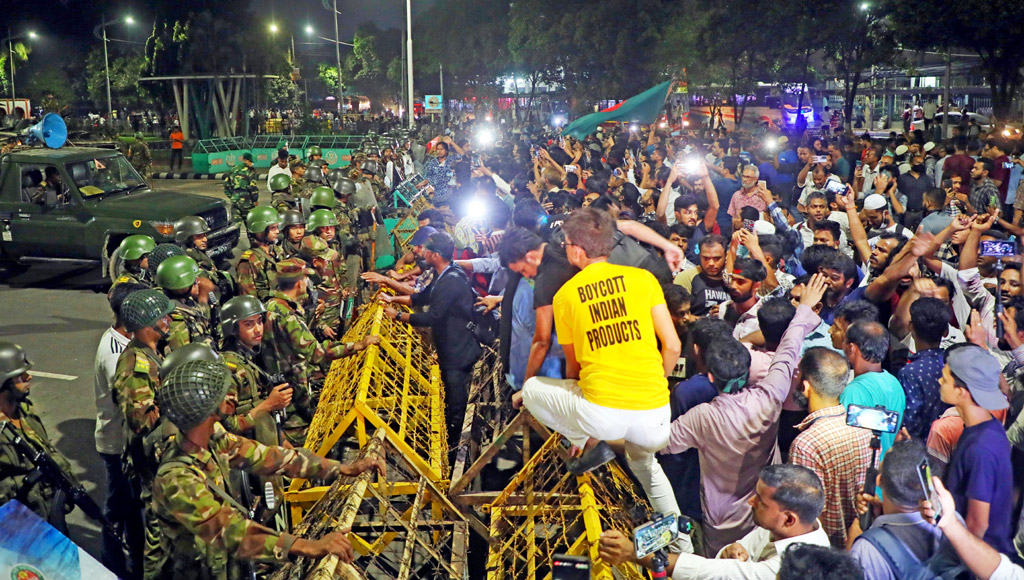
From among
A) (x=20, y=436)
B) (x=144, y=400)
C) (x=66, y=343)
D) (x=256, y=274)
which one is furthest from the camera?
(x=66, y=343)

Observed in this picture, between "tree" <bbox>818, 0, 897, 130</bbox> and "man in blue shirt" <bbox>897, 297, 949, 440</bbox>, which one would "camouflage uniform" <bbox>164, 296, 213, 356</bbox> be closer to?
"man in blue shirt" <bbox>897, 297, 949, 440</bbox>

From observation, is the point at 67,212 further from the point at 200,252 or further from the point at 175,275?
the point at 175,275

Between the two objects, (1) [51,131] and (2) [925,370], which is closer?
(2) [925,370]

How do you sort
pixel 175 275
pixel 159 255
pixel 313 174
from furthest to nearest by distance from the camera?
1. pixel 313 174
2. pixel 159 255
3. pixel 175 275

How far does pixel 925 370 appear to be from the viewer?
4.73m

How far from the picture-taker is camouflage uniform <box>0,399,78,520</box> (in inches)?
176

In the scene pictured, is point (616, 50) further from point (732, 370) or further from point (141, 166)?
point (732, 370)

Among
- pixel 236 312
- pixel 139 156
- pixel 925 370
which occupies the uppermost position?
pixel 139 156

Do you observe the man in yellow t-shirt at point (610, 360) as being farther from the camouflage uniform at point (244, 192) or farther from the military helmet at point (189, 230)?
the camouflage uniform at point (244, 192)

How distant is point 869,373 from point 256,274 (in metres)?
5.79

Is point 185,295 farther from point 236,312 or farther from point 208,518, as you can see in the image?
point 208,518

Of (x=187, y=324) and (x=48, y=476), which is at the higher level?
(x=187, y=324)

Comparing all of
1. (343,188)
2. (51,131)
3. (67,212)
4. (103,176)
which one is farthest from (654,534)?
(51,131)

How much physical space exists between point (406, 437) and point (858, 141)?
52.8 ft
